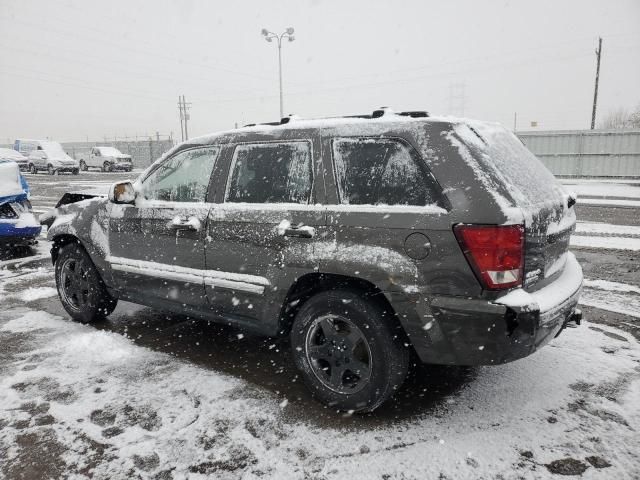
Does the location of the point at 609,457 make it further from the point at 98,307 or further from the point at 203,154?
the point at 98,307

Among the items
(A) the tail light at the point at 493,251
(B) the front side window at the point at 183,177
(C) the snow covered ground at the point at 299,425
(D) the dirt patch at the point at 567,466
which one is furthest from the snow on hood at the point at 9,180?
(D) the dirt patch at the point at 567,466

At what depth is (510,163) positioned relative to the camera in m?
2.95

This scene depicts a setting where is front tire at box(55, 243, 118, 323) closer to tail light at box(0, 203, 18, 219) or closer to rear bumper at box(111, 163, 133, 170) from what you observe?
tail light at box(0, 203, 18, 219)

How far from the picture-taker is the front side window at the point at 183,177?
378 cm

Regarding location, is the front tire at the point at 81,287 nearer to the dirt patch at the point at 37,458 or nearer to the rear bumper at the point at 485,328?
the dirt patch at the point at 37,458

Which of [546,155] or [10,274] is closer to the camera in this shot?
[10,274]

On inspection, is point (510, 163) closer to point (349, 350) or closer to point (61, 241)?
point (349, 350)

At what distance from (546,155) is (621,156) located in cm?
301

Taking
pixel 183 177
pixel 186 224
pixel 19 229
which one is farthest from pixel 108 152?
pixel 186 224

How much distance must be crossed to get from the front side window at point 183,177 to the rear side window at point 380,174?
1167mm

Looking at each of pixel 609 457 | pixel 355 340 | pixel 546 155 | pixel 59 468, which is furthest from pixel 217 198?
pixel 546 155

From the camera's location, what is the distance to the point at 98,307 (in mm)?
4656

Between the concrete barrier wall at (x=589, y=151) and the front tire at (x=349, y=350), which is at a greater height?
the concrete barrier wall at (x=589, y=151)

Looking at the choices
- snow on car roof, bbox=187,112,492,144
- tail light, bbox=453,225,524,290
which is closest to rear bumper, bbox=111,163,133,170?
snow on car roof, bbox=187,112,492,144
